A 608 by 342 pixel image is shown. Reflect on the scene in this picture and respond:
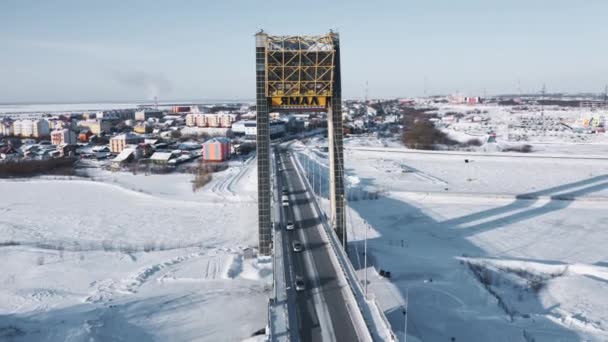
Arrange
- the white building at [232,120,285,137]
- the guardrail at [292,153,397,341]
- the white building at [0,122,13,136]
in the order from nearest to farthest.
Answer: the guardrail at [292,153,397,341], the white building at [232,120,285,137], the white building at [0,122,13,136]

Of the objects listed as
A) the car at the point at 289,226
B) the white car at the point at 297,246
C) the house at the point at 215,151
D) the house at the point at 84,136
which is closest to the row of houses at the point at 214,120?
the house at the point at 84,136

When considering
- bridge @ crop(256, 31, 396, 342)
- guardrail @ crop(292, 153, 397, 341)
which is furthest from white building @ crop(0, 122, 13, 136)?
guardrail @ crop(292, 153, 397, 341)

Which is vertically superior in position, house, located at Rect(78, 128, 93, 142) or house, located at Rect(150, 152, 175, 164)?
house, located at Rect(78, 128, 93, 142)

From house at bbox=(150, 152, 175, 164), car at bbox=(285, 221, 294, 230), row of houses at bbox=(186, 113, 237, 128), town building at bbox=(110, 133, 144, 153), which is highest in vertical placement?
row of houses at bbox=(186, 113, 237, 128)

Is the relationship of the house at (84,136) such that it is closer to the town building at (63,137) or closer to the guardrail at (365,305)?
the town building at (63,137)

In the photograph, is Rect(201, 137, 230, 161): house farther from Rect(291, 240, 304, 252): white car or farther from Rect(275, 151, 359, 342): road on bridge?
Rect(291, 240, 304, 252): white car

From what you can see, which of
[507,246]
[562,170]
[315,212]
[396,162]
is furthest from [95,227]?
[562,170]

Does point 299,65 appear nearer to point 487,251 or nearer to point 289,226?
point 289,226
